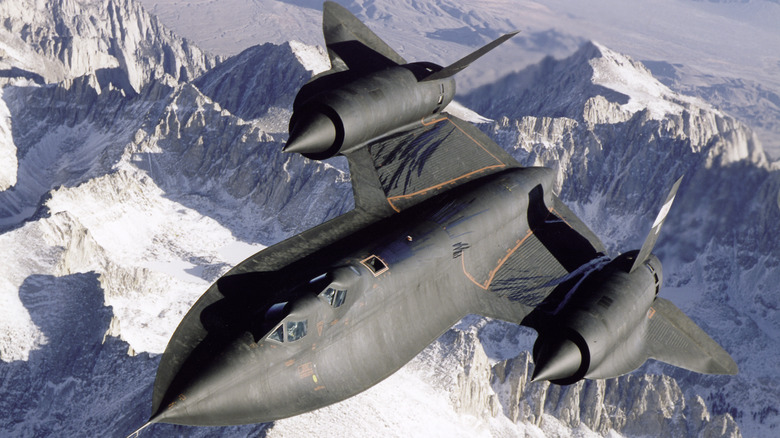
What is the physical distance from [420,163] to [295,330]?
1408 cm

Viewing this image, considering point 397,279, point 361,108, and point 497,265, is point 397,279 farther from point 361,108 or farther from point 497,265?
point 361,108

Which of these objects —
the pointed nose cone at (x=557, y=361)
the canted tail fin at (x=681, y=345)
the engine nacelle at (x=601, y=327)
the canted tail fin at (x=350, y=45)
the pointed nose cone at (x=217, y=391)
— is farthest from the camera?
the canted tail fin at (x=350, y=45)

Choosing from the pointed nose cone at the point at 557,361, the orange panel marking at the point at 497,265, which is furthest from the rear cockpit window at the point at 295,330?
the orange panel marking at the point at 497,265

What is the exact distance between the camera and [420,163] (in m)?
31.9

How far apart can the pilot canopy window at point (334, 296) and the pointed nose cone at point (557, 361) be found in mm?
7618

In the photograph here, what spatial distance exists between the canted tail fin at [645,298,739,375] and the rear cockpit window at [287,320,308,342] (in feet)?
51.1

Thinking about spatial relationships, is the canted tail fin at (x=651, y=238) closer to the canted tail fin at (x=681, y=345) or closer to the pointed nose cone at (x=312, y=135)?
the canted tail fin at (x=681, y=345)

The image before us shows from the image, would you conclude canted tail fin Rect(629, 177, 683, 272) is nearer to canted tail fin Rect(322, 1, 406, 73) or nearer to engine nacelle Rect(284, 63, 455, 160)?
engine nacelle Rect(284, 63, 455, 160)

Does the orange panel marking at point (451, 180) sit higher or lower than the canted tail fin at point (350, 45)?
lower

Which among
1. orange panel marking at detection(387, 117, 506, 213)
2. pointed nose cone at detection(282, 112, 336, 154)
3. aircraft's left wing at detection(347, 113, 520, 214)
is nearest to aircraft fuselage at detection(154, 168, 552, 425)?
orange panel marking at detection(387, 117, 506, 213)

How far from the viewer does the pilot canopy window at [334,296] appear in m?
20.8

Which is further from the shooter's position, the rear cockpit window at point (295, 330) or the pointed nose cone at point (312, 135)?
the pointed nose cone at point (312, 135)

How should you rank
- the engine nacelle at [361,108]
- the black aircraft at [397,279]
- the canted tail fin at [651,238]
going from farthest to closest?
the engine nacelle at [361,108], the canted tail fin at [651,238], the black aircraft at [397,279]

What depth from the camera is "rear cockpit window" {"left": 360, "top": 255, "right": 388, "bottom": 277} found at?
76.2ft
